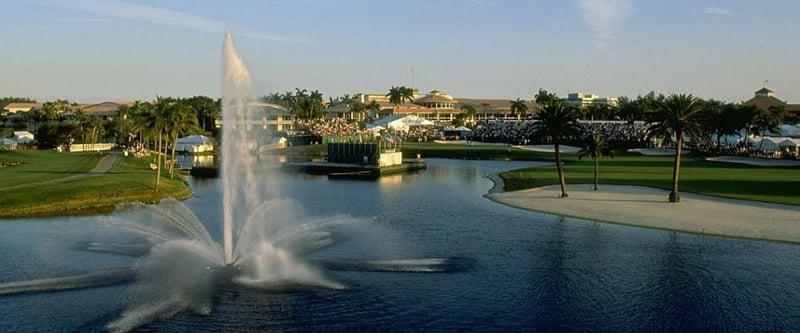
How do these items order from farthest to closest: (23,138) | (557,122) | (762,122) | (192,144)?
1. (23,138)
2. (192,144)
3. (762,122)
4. (557,122)

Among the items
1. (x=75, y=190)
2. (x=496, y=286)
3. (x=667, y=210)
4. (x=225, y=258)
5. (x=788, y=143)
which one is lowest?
(x=496, y=286)

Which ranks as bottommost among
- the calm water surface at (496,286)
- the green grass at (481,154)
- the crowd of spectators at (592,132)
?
the calm water surface at (496,286)

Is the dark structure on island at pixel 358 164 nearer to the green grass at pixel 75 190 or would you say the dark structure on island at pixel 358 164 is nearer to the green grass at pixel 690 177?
the green grass at pixel 690 177

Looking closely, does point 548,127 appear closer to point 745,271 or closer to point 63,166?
point 745,271

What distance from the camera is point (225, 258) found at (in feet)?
122

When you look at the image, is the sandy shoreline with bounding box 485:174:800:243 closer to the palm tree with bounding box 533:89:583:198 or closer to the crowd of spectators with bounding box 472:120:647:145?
the palm tree with bounding box 533:89:583:198

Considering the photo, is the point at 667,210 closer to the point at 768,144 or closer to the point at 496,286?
the point at 496,286

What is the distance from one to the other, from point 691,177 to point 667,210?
94.3 ft

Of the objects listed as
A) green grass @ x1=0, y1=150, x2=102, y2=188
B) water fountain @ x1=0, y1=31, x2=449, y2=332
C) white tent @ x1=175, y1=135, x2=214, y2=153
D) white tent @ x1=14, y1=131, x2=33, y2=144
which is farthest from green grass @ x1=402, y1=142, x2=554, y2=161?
water fountain @ x1=0, y1=31, x2=449, y2=332

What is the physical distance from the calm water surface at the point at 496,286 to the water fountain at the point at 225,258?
3.32 feet

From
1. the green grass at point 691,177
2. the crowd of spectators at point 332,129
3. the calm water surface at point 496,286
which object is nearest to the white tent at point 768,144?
the green grass at point 691,177

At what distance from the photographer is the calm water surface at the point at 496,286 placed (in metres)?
27.9

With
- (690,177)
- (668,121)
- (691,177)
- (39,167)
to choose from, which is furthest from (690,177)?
(39,167)

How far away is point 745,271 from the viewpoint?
36344mm
